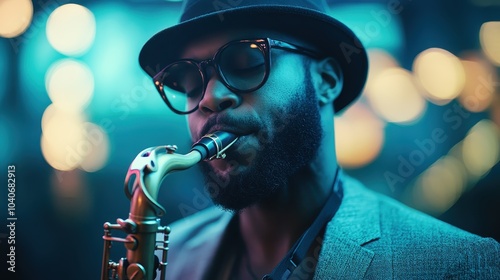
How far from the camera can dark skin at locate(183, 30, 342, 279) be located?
6.46ft

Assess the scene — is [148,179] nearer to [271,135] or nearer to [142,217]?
[142,217]

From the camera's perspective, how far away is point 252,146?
1.98m

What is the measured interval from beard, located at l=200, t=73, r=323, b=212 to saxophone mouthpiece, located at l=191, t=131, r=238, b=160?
3.9 inches

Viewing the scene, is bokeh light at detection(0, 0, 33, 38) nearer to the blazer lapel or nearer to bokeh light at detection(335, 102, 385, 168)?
the blazer lapel

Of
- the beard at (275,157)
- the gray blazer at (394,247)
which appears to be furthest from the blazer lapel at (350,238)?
the beard at (275,157)

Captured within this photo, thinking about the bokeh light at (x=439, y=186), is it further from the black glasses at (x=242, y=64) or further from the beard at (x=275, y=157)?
the black glasses at (x=242, y=64)

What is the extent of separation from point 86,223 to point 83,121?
1286 millimetres

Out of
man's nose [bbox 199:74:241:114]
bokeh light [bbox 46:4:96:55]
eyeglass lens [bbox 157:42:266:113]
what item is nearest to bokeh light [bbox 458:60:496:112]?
eyeglass lens [bbox 157:42:266:113]

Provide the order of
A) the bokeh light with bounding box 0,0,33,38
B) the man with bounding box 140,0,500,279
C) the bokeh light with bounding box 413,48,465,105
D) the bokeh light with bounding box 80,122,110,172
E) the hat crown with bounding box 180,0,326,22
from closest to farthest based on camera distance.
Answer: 1. the man with bounding box 140,0,500,279
2. the hat crown with bounding box 180,0,326,22
3. the bokeh light with bounding box 0,0,33,38
4. the bokeh light with bounding box 413,48,465,105
5. the bokeh light with bounding box 80,122,110,172

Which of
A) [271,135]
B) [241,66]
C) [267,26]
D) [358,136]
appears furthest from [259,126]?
[358,136]

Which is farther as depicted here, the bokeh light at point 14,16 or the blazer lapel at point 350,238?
the bokeh light at point 14,16

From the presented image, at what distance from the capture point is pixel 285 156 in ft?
6.78

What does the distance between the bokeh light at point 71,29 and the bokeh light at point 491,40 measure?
14.5 feet

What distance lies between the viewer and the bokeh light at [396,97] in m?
5.13
